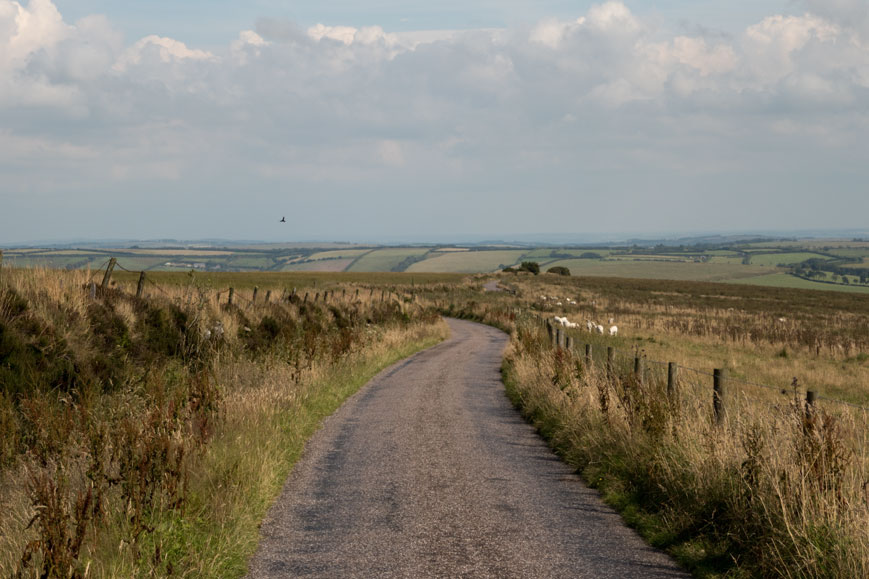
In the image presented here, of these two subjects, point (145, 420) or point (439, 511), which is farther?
point (145, 420)

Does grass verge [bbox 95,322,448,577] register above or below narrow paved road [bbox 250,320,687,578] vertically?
above

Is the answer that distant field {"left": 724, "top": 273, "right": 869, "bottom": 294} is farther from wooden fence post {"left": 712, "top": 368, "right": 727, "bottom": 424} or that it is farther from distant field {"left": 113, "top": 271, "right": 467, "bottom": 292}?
wooden fence post {"left": 712, "top": 368, "right": 727, "bottom": 424}

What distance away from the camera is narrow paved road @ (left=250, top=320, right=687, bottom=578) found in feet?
21.9

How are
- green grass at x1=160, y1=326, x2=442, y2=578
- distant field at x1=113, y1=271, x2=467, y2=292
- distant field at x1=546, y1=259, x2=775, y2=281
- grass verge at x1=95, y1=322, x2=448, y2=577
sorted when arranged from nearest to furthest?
1. grass verge at x1=95, y1=322, x2=448, y2=577
2. green grass at x1=160, y1=326, x2=442, y2=578
3. distant field at x1=113, y1=271, x2=467, y2=292
4. distant field at x1=546, y1=259, x2=775, y2=281

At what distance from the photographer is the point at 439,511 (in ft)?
27.2

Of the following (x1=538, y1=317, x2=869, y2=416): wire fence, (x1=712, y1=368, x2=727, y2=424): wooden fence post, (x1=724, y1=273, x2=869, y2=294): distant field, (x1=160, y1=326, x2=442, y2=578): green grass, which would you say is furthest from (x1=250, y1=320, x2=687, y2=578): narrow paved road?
(x1=724, y1=273, x2=869, y2=294): distant field

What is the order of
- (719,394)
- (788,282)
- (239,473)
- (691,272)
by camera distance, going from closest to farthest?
(239,473) < (719,394) < (788,282) < (691,272)

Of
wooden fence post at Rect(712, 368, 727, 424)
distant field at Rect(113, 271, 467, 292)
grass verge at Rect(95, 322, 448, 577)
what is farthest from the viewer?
distant field at Rect(113, 271, 467, 292)

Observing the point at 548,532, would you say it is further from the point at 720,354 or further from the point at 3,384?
the point at 720,354

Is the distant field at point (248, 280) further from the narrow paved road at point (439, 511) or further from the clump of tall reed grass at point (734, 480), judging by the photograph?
the clump of tall reed grass at point (734, 480)

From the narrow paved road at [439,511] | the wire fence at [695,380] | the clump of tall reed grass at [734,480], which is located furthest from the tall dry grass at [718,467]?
the narrow paved road at [439,511]

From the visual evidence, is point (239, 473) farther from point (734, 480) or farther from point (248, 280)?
point (248, 280)

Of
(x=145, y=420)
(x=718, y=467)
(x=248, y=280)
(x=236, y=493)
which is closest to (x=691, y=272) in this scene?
(x=248, y=280)

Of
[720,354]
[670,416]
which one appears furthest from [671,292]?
[670,416]
